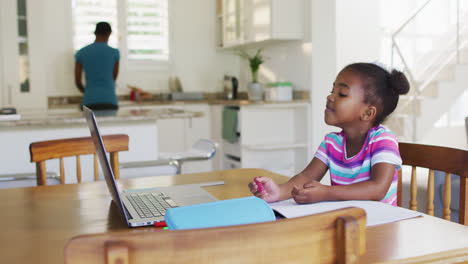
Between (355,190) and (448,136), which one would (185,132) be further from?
(355,190)

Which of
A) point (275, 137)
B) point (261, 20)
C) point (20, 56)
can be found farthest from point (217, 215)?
point (20, 56)

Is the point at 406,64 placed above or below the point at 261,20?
below

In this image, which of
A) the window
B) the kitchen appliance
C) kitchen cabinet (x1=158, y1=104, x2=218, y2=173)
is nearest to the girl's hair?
kitchen cabinet (x1=158, y1=104, x2=218, y2=173)

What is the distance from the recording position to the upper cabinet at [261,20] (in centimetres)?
418

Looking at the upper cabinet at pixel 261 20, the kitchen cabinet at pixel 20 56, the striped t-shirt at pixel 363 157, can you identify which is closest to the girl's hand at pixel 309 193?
the striped t-shirt at pixel 363 157

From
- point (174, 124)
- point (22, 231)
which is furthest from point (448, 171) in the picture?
point (174, 124)

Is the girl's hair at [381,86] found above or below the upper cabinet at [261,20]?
below

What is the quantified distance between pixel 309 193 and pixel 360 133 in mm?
378

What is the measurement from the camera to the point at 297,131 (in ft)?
14.1

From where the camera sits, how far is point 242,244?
20.6 inches

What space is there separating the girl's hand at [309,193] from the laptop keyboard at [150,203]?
268 millimetres

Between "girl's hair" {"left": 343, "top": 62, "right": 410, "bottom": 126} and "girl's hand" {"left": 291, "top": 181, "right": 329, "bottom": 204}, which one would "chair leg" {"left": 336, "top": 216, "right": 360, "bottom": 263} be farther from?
"girl's hair" {"left": 343, "top": 62, "right": 410, "bottom": 126}

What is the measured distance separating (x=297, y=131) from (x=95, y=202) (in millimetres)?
3246

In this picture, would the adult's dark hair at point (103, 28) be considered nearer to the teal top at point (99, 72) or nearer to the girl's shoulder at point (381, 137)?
the teal top at point (99, 72)
